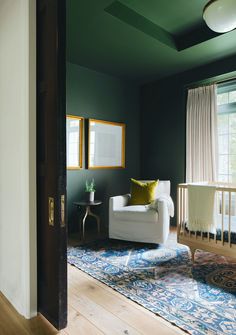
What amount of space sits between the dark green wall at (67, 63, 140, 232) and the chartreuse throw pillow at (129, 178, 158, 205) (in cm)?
77

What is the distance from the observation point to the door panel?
1552 millimetres

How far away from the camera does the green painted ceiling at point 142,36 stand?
2645 mm

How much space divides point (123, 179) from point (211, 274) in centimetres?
245

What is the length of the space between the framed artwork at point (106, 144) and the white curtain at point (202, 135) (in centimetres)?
Answer: 117

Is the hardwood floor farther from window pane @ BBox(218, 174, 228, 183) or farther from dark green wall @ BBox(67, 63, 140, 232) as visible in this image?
window pane @ BBox(218, 174, 228, 183)

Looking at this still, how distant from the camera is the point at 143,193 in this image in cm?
367

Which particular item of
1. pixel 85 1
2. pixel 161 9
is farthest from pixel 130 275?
pixel 161 9

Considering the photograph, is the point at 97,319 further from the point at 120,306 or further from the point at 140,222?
the point at 140,222

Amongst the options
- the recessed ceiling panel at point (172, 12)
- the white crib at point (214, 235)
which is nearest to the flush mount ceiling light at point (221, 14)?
the recessed ceiling panel at point (172, 12)

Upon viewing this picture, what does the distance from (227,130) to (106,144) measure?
1947 millimetres

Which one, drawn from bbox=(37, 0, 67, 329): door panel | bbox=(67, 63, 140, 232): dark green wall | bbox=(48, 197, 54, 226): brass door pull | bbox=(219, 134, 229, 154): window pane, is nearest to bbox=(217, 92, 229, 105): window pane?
bbox=(219, 134, 229, 154): window pane

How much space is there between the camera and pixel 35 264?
68.4 inches

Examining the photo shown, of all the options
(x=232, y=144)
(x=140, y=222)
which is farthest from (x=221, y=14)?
(x=140, y=222)

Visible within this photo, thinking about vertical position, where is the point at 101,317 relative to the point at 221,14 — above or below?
below
